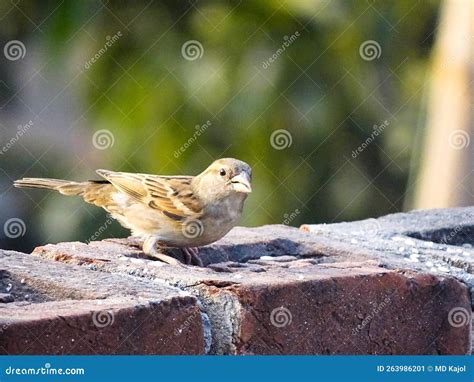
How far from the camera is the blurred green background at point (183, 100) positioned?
4.66 m

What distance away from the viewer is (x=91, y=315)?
1.85 metres

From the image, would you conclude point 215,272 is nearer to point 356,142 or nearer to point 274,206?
point 274,206

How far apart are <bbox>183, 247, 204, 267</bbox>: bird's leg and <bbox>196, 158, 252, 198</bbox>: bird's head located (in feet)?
0.53

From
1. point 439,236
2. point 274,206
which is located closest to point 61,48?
point 274,206

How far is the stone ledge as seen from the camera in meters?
2.08

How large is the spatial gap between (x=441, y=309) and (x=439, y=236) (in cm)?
80

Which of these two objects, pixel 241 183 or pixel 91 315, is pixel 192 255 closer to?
pixel 241 183

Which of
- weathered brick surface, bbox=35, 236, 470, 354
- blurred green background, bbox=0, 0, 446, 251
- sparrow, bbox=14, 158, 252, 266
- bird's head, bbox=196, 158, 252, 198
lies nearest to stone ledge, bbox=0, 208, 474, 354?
weathered brick surface, bbox=35, 236, 470, 354

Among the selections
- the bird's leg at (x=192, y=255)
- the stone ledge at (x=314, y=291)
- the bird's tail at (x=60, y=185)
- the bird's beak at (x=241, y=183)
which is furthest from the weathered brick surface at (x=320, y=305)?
the bird's tail at (x=60, y=185)

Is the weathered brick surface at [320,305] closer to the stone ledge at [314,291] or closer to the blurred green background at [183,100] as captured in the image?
the stone ledge at [314,291]

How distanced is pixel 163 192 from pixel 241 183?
0.29m

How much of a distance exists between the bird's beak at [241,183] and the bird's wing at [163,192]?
108mm

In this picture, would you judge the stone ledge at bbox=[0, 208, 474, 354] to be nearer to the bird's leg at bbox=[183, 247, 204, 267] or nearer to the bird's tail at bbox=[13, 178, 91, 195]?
the bird's leg at bbox=[183, 247, 204, 267]

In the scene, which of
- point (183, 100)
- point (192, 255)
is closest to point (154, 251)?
point (192, 255)
